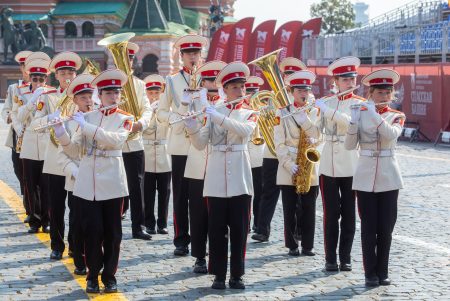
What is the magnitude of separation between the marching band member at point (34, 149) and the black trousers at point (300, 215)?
284 cm

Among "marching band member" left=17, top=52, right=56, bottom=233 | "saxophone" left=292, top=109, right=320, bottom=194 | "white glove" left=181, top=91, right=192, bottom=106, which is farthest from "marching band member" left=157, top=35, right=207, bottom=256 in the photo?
"marching band member" left=17, top=52, right=56, bottom=233

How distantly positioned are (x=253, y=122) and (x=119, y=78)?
1291 millimetres

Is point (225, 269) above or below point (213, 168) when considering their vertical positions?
below

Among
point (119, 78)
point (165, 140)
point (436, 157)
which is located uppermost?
point (119, 78)

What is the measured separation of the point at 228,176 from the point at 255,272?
1.15 metres

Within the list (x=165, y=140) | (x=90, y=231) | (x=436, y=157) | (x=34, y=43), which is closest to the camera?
(x=90, y=231)

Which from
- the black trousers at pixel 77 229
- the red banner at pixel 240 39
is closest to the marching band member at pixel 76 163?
the black trousers at pixel 77 229

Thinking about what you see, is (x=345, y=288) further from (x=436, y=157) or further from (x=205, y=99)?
(x=436, y=157)

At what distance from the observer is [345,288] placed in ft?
30.3

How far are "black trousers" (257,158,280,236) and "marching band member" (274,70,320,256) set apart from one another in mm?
730

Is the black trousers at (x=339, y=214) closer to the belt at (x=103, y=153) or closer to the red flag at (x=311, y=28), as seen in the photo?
the belt at (x=103, y=153)

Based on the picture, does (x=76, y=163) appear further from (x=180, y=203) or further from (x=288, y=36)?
(x=288, y=36)

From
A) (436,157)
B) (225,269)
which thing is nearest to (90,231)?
(225,269)

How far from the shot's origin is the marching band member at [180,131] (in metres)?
11.0
